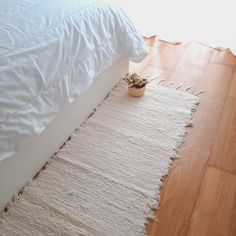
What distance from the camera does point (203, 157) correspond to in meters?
1.53

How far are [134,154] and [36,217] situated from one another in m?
0.61

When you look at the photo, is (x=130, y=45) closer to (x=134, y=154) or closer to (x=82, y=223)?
(x=134, y=154)

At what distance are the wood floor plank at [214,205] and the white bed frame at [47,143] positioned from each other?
81 centimetres

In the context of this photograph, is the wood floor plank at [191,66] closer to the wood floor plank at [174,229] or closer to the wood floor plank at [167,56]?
the wood floor plank at [167,56]

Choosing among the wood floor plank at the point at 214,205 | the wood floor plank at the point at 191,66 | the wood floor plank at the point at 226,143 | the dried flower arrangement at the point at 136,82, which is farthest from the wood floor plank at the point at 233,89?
the wood floor plank at the point at 214,205

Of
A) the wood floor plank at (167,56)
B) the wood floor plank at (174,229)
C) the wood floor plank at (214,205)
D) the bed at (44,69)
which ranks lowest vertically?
the wood floor plank at (174,229)

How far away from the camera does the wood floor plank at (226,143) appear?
1.50m

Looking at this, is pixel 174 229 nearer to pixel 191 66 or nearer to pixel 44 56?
pixel 44 56

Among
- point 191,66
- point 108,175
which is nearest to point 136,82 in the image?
point 191,66

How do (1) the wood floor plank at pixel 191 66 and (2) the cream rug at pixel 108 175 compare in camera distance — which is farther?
(1) the wood floor plank at pixel 191 66

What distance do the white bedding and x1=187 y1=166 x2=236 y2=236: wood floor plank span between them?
82cm

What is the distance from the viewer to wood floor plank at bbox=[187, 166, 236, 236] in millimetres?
1201

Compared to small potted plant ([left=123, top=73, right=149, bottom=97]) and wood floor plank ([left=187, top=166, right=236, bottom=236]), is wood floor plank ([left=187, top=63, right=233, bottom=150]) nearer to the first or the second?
wood floor plank ([left=187, top=166, right=236, bottom=236])

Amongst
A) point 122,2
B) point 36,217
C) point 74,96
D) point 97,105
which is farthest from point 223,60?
point 36,217
